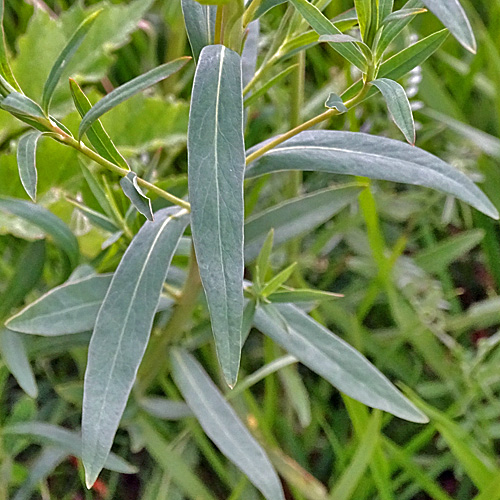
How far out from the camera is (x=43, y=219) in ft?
2.07

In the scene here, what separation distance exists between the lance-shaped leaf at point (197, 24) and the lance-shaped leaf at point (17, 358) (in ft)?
1.27

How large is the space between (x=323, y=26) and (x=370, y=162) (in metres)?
0.14

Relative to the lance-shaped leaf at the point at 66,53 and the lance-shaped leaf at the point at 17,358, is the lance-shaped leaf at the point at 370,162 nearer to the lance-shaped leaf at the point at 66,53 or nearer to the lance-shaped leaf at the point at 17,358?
the lance-shaped leaf at the point at 66,53

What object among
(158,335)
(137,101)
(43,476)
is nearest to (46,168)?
(137,101)

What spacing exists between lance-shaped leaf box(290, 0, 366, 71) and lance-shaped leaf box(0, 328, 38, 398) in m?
0.46

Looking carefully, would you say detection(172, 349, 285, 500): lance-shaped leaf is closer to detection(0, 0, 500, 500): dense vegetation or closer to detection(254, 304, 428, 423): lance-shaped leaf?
detection(0, 0, 500, 500): dense vegetation

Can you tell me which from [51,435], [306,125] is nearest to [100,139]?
[306,125]

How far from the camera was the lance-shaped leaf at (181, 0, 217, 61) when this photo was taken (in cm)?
45

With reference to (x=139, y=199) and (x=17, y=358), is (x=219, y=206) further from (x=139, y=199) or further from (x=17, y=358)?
(x=17, y=358)

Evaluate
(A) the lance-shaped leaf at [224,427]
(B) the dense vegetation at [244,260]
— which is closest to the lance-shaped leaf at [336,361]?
(B) the dense vegetation at [244,260]

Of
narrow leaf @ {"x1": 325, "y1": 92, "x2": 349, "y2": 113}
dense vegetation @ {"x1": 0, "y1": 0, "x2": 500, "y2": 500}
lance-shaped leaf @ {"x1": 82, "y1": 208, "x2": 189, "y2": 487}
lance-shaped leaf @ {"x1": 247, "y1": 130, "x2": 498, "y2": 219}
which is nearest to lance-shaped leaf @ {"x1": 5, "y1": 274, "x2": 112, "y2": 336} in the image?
dense vegetation @ {"x1": 0, "y1": 0, "x2": 500, "y2": 500}

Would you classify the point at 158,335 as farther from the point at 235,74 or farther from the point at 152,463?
the point at 235,74

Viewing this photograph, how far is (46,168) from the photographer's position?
809 mm

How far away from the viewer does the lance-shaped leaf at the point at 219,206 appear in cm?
38
